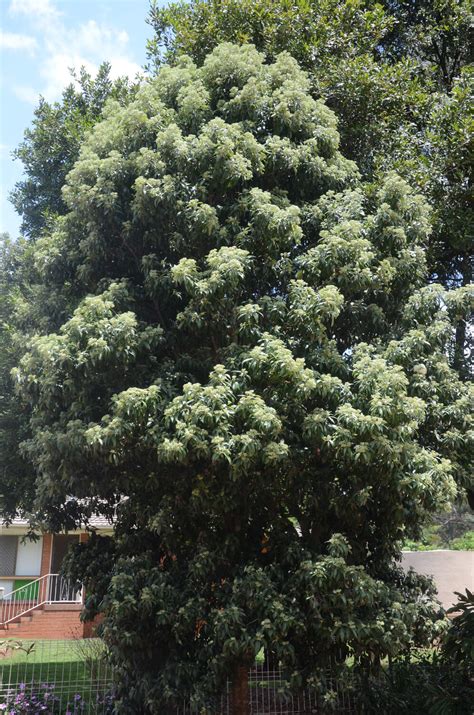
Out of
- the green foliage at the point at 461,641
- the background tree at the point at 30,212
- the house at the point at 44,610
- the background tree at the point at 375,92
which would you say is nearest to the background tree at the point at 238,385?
the green foliage at the point at 461,641

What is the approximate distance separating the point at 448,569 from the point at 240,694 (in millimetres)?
12022

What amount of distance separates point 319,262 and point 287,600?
440cm

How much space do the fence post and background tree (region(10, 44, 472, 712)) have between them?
659mm

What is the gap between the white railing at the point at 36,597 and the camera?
771 inches

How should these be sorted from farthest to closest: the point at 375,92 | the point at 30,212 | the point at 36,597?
the point at 36,597, the point at 30,212, the point at 375,92

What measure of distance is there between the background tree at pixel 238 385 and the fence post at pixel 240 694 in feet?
2.16

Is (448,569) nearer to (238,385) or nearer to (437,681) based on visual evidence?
(437,681)

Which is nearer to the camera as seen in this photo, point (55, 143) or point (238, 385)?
point (238, 385)

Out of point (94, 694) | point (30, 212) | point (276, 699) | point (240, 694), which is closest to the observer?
point (240, 694)

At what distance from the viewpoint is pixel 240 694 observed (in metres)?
9.30

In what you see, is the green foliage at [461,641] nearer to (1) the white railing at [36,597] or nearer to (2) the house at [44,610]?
(2) the house at [44,610]

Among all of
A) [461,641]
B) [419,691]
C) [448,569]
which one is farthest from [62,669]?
[448,569]

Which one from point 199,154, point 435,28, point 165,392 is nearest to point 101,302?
point 165,392

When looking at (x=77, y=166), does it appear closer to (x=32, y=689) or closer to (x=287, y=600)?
(x=287, y=600)
